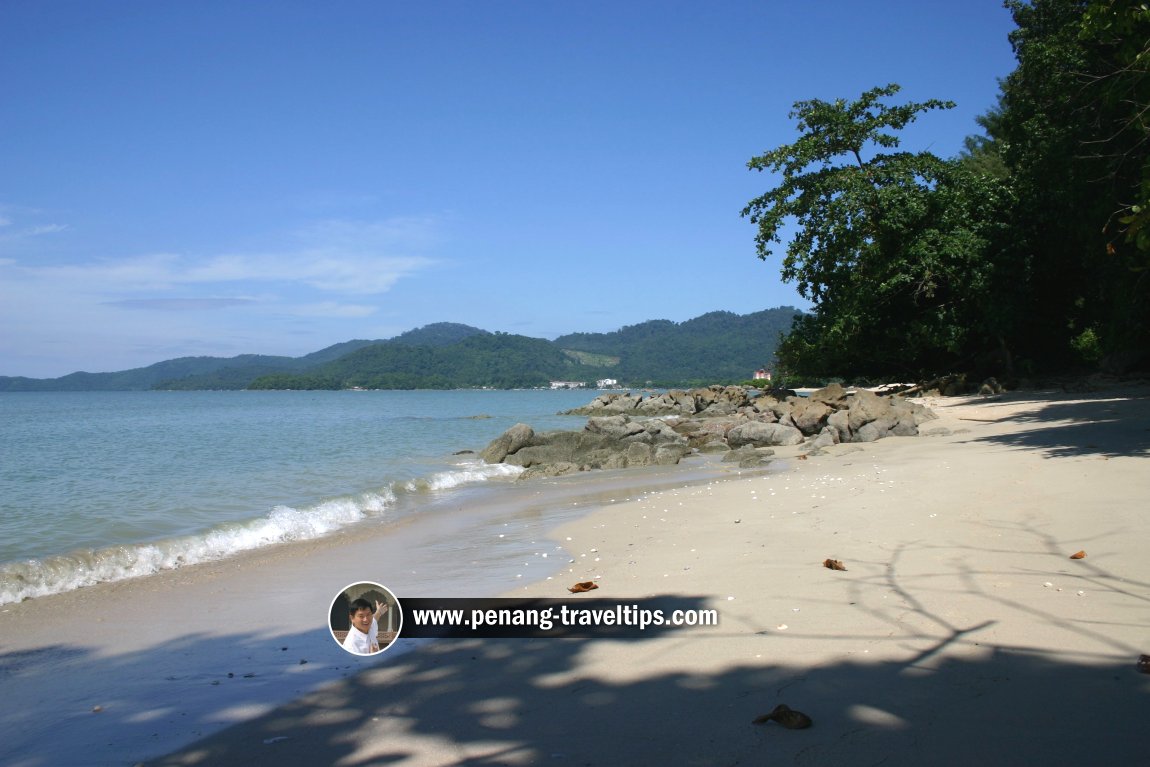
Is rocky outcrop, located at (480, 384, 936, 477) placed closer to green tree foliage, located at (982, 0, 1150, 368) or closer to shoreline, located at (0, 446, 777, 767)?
green tree foliage, located at (982, 0, 1150, 368)

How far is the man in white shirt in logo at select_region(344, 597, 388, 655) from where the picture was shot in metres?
4.42

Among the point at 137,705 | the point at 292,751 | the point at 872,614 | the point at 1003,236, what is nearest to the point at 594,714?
the point at 292,751

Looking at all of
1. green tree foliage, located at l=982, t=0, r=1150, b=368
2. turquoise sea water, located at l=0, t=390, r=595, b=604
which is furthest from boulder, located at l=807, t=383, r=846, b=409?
turquoise sea water, located at l=0, t=390, r=595, b=604

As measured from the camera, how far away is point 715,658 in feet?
12.1

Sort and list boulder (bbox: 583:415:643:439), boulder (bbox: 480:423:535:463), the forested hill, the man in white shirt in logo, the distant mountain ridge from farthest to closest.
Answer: the forested hill < the distant mountain ridge < boulder (bbox: 583:415:643:439) < boulder (bbox: 480:423:535:463) < the man in white shirt in logo

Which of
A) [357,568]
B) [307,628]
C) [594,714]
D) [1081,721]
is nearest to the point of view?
[1081,721]

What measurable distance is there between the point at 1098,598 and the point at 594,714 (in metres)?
2.81

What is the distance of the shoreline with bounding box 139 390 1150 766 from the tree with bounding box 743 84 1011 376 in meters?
15.8

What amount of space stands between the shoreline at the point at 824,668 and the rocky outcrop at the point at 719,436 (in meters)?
8.95

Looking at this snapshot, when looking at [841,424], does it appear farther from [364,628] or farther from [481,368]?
[481,368]

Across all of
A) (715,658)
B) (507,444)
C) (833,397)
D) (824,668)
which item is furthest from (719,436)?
(824,668)

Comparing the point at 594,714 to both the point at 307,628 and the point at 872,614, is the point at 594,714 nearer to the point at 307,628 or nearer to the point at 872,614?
the point at 872,614

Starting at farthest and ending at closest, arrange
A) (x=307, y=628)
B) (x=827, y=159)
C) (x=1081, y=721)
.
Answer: (x=827, y=159)
(x=307, y=628)
(x=1081, y=721)

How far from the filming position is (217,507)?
40.0 feet
